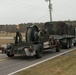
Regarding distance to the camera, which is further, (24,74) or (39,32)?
(39,32)

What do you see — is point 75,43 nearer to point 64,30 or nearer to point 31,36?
point 64,30

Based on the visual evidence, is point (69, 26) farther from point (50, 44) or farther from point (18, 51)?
point (18, 51)

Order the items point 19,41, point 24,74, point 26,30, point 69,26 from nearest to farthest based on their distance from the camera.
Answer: point 24,74 → point 19,41 → point 26,30 → point 69,26

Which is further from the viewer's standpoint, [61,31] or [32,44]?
[61,31]

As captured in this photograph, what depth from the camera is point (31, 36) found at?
18828 mm

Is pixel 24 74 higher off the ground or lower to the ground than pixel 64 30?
lower

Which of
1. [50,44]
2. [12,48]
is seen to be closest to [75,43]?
[50,44]

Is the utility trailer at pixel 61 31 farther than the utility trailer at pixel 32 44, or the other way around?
the utility trailer at pixel 61 31

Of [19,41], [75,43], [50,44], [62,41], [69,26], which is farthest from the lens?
[75,43]

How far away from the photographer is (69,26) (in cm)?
2797

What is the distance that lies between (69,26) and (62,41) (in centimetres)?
254

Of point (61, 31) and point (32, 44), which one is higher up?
point (61, 31)

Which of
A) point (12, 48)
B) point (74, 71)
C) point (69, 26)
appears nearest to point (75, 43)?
point (69, 26)

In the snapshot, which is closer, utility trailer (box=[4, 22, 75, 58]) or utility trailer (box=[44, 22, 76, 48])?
utility trailer (box=[4, 22, 75, 58])
